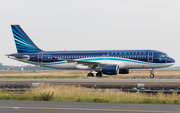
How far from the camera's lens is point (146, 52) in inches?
1571

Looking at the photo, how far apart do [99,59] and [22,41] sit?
1314 centimetres

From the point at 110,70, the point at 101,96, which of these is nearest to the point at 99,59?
the point at 110,70

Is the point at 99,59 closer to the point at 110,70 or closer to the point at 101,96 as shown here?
the point at 110,70

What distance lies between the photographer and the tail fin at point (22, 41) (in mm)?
45094

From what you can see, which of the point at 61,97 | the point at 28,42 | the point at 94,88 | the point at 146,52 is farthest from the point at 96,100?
the point at 28,42

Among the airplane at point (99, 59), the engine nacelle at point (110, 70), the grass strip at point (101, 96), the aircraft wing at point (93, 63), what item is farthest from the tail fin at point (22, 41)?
the grass strip at point (101, 96)

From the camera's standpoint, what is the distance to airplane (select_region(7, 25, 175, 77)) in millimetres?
39531

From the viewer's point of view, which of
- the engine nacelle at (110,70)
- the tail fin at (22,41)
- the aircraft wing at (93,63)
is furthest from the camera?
the tail fin at (22,41)

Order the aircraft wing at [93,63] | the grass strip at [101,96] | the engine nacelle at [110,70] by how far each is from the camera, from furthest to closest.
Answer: the aircraft wing at [93,63] → the engine nacelle at [110,70] → the grass strip at [101,96]

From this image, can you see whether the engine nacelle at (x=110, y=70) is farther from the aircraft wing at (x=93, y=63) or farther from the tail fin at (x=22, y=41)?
the tail fin at (x=22, y=41)

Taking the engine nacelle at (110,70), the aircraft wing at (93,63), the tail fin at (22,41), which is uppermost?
the tail fin at (22,41)

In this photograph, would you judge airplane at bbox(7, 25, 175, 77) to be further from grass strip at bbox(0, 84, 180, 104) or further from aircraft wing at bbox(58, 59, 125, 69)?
grass strip at bbox(0, 84, 180, 104)

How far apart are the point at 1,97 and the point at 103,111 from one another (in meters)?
7.72

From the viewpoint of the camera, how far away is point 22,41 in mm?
45375
